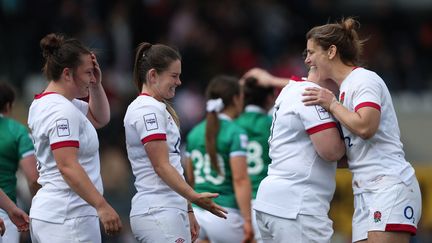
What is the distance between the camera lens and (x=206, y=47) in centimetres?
1741

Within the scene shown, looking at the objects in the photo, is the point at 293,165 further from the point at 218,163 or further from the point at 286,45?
the point at 286,45

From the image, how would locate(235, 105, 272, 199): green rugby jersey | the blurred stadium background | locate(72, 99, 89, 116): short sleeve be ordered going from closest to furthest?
1. locate(72, 99, 89, 116): short sleeve
2. locate(235, 105, 272, 199): green rugby jersey
3. the blurred stadium background

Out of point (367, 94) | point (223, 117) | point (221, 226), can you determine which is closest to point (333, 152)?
point (367, 94)

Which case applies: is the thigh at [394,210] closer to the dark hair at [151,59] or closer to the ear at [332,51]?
the ear at [332,51]

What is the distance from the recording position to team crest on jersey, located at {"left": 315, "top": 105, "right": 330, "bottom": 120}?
6570mm

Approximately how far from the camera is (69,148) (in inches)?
253

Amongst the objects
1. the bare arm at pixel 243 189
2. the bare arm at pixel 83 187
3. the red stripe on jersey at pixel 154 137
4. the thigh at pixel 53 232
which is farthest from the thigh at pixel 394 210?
the bare arm at pixel 243 189

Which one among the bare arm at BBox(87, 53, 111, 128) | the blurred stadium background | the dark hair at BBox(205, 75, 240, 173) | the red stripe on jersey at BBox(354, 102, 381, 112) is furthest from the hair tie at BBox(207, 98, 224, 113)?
the blurred stadium background

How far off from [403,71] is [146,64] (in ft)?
38.4

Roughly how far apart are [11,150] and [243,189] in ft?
6.87

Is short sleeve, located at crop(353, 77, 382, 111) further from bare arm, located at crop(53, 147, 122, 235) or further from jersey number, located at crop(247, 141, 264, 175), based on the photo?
jersey number, located at crop(247, 141, 264, 175)

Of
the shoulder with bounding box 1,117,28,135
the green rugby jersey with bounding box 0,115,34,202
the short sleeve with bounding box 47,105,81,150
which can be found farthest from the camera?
the shoulder with bounding box 1,117,28,135

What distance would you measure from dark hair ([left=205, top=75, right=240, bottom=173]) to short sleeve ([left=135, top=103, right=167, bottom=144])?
2.10 meters

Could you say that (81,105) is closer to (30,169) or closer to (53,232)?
(30,169)
